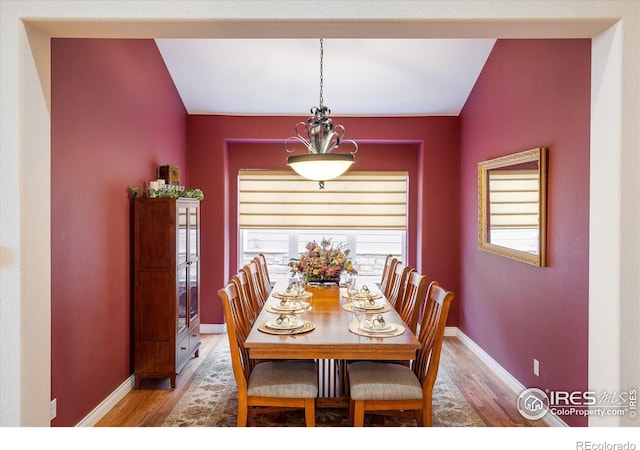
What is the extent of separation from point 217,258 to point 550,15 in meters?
4.10

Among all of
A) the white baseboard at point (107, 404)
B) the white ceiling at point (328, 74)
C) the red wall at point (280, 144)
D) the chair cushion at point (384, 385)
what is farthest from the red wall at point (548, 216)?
the white baseboard at point (107, 404)

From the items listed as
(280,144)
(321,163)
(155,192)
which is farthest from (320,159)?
(280,144)

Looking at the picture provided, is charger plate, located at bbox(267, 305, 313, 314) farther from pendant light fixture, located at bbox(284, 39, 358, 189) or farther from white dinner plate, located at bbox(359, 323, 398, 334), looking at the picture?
pendant light fixture, located at bbox(284, 39, 358, 189)

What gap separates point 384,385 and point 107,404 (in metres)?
2.04

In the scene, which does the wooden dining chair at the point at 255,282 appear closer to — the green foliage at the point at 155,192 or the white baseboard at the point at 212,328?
the green foliage at the point at 155,192

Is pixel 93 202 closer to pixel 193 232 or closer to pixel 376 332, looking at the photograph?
pixel 193 232

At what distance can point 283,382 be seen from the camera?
2.36 m

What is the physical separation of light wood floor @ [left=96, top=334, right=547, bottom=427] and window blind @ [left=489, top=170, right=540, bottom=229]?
51.9 inches

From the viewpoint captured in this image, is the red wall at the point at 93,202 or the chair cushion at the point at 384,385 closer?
the chair cushion at the point at 384,385

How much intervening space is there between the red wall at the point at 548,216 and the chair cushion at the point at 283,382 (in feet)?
5.34

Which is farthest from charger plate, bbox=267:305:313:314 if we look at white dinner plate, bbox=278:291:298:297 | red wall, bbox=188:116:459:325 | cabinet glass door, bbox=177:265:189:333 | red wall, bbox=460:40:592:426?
red wall, bbox=188:116:459:325

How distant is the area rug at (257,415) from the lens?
274cm

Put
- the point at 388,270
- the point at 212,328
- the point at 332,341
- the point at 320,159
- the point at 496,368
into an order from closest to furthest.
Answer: the point at 332,341 → the point at 320,159 → the point at 496,368 → the point at 388,270 → the point at 212,328
